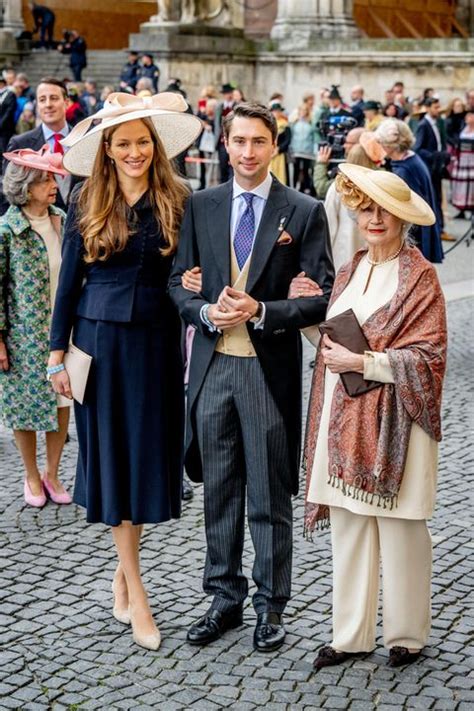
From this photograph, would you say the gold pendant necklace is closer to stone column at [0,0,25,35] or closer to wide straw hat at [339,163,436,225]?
wide straw hat at [339,163,436,225]

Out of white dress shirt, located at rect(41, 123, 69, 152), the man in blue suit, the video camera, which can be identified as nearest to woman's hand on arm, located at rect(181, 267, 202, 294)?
white dress shirt, located at rect(41, 123, 69, 152)

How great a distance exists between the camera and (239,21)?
102 feet

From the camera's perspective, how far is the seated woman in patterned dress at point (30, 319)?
701 centimetres

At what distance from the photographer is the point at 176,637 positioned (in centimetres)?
525

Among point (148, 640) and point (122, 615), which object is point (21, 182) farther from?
point (148, 640)

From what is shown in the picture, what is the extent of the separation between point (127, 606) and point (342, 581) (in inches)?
37.9

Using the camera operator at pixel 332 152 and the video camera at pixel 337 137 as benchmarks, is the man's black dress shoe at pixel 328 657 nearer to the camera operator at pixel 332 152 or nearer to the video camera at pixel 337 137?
the camera operator at pixel 332 152

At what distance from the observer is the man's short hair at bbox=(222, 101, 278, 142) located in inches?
195

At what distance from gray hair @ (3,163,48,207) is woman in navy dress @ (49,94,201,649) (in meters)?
1.68

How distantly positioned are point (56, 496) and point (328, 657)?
2.55 m

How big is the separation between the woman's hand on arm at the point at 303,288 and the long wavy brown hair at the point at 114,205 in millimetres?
495

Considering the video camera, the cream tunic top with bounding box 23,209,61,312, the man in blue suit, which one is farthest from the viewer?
the man in blue suit

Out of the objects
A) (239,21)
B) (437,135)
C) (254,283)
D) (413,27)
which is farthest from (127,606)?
(413,27)

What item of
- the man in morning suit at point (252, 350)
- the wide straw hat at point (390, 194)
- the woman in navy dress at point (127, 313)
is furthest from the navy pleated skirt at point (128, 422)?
the wide straw hat at point (390, 194)
